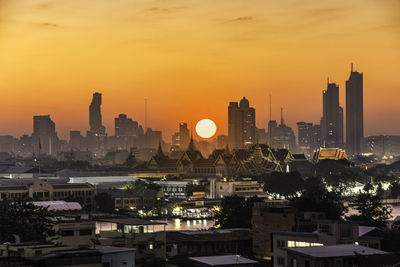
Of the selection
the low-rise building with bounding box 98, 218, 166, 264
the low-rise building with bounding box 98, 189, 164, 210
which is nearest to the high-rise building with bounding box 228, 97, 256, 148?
the low-rise building with bounding box 98, 189, 164, 210

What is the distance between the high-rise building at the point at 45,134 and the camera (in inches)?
7239

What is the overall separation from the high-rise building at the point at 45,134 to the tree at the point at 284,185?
120 m

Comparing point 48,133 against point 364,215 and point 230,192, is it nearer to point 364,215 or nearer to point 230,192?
point 230,192

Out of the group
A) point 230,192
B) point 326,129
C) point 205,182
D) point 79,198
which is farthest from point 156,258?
point 326,129

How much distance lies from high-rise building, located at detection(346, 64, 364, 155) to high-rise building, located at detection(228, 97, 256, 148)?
157 ft

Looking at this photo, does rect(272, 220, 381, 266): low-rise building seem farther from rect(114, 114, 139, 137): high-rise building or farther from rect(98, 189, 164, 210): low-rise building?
rect(114, 114, 139, 137): high-rise building

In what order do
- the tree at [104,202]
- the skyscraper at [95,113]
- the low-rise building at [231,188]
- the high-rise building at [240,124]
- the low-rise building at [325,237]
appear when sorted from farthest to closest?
the skyscraper at [95,113] < the high-rise building at [240,124] < the low-rise building at [231,188] < the tree at [104,202] < the low-rise building at [325,237]

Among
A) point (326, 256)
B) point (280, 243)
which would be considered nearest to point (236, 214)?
point (280, 243)

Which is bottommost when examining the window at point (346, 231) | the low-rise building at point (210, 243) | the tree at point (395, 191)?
the tree at point (395, 191)

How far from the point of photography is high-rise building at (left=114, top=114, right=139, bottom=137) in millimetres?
190875

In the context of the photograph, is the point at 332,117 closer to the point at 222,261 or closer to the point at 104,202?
the point at 104,202

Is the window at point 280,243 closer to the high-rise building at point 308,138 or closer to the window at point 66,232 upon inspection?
the window at point 66,232

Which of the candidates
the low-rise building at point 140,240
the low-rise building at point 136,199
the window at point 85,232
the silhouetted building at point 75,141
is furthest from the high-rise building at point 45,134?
the window at point 85,232

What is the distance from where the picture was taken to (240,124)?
468 ft
